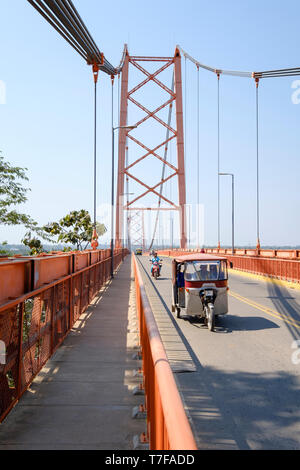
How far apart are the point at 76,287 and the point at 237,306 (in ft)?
20.8

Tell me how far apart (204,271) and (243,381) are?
5333mm

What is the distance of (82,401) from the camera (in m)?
5.86

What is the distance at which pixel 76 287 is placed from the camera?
11438mm

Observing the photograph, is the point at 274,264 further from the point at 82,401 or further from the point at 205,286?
the point at 82,401

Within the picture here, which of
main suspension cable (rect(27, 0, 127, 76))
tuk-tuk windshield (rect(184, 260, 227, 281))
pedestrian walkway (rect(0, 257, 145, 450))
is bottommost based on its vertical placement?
pedestrian walkway (rect(0, 257, 145, 450))

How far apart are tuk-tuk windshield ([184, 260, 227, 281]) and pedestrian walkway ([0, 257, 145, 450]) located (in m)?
2.69

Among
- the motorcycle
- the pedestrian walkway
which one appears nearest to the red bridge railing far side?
the motorcycle

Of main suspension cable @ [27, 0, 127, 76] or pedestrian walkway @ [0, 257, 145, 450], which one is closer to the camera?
pedestrian walkway @ [0, 257, 145, 450]

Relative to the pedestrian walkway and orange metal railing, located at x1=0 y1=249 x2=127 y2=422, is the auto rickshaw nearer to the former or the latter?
the pedestrian walkway

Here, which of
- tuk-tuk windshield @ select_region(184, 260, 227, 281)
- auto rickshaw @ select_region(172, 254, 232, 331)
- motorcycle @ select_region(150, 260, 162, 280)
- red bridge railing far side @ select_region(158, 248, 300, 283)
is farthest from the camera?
motorcycle @ select_region(150, 260, 162, 280)

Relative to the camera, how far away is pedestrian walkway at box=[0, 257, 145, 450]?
4.62 meters

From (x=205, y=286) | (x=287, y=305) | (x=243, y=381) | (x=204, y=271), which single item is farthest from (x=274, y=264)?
(x=243, y=381)

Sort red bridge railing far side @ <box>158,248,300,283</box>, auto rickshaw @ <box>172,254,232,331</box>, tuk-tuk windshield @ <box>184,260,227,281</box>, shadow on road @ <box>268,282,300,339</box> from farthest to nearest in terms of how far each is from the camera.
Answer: red bridge railing far side @ <box>158,248,300,283</box>
tuk-tuk windshield @ <box>184,260,227,281</box>
auto rickshaw @ <box>172,254,232,331</box>
shadow on road @ <box>268,282,300,339</box>
